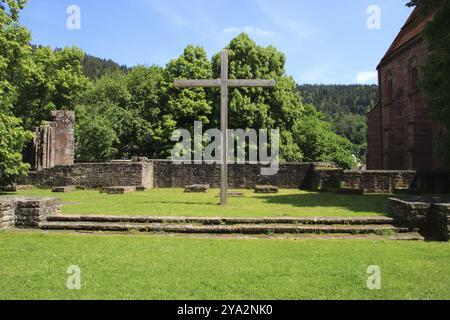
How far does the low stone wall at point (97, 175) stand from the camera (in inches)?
888

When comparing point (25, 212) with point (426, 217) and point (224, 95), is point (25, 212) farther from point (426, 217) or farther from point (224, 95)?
point (426, 217)

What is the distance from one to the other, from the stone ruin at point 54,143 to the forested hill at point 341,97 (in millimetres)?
114755

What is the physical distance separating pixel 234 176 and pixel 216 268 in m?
17.4

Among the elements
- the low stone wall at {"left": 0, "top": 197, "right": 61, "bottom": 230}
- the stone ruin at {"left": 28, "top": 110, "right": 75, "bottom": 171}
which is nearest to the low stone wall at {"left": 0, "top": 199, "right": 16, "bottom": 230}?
the low stone wall at {"left": 0, "top": 197, "right": 61, "bottom": 230}

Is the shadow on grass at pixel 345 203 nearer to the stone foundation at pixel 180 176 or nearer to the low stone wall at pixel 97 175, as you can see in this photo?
the stone foundation at pixel 180 176

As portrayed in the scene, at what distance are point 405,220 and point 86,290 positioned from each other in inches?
267

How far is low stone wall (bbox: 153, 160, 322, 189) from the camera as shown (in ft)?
74.9

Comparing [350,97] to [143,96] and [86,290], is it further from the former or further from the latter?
[86,290]

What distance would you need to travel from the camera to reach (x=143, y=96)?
3994cm

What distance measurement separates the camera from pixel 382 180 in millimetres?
19984

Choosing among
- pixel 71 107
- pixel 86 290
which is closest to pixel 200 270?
pixel 86 290

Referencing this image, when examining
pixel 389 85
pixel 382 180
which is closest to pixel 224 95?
pixel 382 180

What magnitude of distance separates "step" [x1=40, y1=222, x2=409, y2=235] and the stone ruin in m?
18.6

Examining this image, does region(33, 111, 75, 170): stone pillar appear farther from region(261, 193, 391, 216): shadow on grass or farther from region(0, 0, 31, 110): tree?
region(261, 193, 391, 216): shadow on grass
